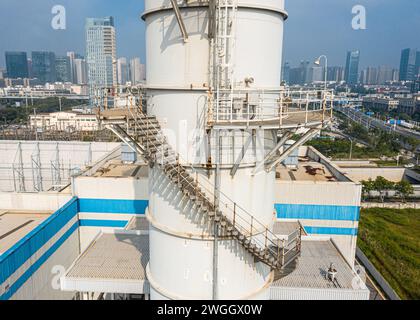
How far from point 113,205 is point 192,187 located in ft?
53.7

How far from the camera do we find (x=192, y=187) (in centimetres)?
791

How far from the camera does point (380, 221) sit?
39.7m

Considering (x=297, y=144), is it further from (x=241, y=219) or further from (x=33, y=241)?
(x=33, y=241)

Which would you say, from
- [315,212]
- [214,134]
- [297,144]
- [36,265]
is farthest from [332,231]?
[36,265]

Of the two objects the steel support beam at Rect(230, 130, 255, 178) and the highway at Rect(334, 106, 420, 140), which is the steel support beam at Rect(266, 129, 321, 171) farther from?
the highway at Rect(334, 106, 420, 140)

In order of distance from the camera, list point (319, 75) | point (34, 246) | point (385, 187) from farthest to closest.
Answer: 1. point (385, 187)
2. point (319, 75)
3. point (34, 246)

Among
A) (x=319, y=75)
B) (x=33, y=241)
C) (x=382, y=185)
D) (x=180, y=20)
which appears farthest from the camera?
(x=382, y=185)

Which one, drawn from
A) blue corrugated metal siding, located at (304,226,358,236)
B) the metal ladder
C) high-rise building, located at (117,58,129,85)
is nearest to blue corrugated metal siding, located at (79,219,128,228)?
high-rise building, located at (117,58,129,85)

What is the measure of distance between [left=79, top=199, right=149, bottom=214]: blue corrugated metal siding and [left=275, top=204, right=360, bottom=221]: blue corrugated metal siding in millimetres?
9608

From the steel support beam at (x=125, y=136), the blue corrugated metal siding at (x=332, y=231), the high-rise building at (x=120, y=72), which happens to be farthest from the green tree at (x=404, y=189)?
the steel support beam at (x=125, y=136)

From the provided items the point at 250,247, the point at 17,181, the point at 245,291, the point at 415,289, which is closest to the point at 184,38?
the point at 250,247

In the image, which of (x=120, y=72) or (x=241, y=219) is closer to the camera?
(x=241, y=219)
